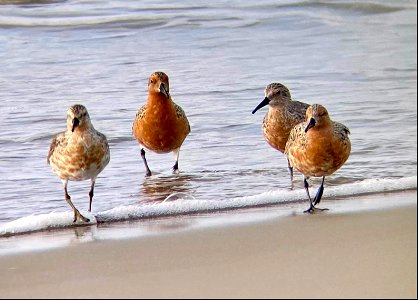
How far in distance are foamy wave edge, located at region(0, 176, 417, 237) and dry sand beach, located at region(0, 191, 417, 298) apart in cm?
54

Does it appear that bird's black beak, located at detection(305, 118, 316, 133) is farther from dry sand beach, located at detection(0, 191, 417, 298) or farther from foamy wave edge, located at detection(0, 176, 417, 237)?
dry sand beach, located at detection(0, 191, 417, 298)

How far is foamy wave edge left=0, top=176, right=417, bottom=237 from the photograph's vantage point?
282 inches

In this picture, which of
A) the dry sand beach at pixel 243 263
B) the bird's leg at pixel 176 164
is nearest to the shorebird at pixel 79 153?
the bird's leg at pixel 176 164

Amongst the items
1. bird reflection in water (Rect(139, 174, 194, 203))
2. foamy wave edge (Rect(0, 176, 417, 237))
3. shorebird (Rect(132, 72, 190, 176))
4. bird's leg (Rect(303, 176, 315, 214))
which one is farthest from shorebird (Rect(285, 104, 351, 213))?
shorebird (Rect(132, 72, 190, 176))

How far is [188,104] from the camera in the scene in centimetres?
1052

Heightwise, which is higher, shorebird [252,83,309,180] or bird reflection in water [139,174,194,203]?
shorebird [252,83,309,180]

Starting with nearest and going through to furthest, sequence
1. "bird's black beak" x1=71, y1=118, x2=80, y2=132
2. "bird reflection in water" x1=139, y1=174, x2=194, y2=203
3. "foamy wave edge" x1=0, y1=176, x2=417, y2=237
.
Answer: "foamy wave edge" x1=0, y1=176, x2=417, y2=237, "bird's black beak" x1=71, y1=118, x2=80, y2=132, "bird reflection in water" x1=139, y1=174, x2=194, y2=203

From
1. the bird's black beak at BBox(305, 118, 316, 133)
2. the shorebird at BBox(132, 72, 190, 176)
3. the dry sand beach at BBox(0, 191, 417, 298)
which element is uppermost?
the bird's black beak at BBox(305, 118, 316, 133)

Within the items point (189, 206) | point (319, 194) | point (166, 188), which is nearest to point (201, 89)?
point (166, 188)

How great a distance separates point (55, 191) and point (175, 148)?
1.36m

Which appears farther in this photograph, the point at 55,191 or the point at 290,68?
the point at 290,68

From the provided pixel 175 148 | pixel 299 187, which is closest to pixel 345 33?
pixel 175 148

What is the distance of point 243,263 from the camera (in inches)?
236

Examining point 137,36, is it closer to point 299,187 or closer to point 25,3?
point 25,3
